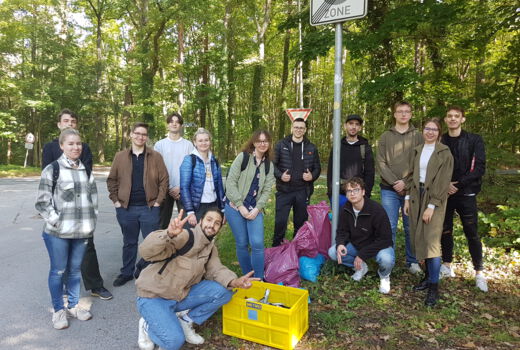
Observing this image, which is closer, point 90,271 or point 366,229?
point 90,271

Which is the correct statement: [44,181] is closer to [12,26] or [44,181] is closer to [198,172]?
[198,172]

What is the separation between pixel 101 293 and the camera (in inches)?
154

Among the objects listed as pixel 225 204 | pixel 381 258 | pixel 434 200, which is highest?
pixel 434 200

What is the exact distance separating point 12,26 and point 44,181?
933 inches

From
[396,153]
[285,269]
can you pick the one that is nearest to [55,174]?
[285,269]

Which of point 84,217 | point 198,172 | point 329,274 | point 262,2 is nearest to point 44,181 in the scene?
point 84,217

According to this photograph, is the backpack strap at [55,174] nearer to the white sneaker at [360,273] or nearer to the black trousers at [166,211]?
the black trousers at [166,211]

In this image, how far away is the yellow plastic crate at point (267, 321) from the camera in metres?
2.90

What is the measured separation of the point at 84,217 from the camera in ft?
11.2

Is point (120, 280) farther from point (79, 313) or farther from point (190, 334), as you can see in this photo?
point (190, 334)

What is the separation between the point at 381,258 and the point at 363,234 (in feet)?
1.09

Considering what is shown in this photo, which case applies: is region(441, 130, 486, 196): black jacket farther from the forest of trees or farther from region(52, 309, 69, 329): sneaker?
region(52, 309, 69, 329): sneaker

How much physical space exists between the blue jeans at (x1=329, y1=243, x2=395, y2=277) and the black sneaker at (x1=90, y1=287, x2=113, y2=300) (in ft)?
8.69

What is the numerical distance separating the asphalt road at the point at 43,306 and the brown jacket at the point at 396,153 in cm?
337
